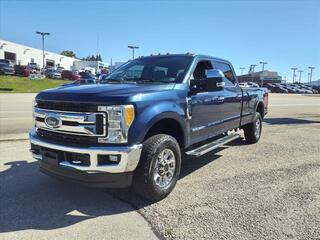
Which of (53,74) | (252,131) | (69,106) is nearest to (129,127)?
(69,106)

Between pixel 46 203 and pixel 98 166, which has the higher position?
pixel 98 166

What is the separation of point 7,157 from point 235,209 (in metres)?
4.66

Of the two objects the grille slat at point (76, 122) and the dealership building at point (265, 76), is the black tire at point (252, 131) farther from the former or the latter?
the dealership building at point (265, 76)

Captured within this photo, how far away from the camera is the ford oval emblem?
4.47 meters

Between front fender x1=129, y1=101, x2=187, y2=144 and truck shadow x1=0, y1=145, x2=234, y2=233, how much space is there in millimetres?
971

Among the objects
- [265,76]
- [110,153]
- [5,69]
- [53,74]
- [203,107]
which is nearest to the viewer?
[110,153]

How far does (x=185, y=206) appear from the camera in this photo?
4.54 meters

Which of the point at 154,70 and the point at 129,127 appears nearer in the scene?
the point at 129,127

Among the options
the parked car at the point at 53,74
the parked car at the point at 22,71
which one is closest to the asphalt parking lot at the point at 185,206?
the parked car at the point at 22,71

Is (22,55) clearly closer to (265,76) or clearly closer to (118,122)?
(265,76)

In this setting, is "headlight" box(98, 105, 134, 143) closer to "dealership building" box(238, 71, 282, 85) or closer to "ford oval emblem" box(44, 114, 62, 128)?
"ford oval emblem" box(44, 114, 62, 128)

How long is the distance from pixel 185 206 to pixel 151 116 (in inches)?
48.5

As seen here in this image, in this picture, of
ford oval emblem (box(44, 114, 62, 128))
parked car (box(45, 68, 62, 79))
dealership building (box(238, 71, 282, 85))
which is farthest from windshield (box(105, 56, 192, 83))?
dealership building (box(238, 71, 282, 85))

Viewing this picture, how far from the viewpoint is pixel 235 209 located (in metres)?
4.46
